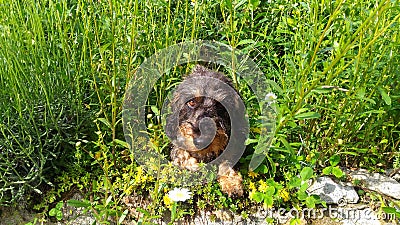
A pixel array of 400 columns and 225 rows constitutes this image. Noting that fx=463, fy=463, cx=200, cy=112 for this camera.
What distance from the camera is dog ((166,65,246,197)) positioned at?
205 cm

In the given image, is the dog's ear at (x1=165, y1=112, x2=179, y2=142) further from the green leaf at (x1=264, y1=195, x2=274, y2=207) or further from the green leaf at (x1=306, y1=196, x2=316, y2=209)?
the green leaf at (x1=306, y1=196, x2=316, y2=209)

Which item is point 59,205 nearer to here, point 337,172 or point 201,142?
point 201,142

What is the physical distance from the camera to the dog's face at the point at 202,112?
2.04 meters

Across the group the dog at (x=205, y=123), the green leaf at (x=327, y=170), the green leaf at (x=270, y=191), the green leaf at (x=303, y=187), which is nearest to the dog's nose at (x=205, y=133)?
the dog at (x=205, y=123)

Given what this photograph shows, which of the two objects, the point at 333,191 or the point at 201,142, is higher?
the point at 201,142

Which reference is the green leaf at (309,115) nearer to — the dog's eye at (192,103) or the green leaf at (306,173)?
the green leaf at (306,173)

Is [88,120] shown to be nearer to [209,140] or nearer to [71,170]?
[71,170]

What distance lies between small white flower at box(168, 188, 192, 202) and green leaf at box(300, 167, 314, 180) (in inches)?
20.4

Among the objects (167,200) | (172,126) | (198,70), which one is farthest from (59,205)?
(198,70)

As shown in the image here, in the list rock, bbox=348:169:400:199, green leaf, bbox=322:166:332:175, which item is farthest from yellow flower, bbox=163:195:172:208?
Result: rock, bbox=348:169:400:199

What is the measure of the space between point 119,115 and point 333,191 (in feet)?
3.71

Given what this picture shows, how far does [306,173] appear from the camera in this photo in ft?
6.88

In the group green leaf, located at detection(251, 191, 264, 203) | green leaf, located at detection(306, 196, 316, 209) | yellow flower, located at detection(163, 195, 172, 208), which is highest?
green leaf, located at detection(306, 196, 316, 209)

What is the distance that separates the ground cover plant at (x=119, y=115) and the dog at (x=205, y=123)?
0.08 metres
